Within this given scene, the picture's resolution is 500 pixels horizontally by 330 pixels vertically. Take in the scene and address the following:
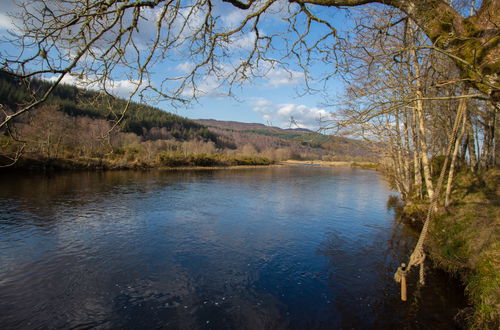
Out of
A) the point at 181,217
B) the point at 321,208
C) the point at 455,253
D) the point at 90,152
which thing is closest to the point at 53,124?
the point at 90,152

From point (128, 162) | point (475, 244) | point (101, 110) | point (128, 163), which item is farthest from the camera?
point (128, 162)

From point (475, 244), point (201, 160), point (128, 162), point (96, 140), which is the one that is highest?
point (96, 140)

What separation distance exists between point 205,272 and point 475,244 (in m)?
6.40

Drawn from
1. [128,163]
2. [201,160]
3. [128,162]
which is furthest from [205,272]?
[201,160]

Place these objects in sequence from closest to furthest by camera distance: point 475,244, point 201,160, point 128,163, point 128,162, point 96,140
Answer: point 475,244, point 96,140, point 128,163, point 128,162, point 201,160

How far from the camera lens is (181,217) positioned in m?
12.9

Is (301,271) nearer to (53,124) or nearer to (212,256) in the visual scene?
(212,256)

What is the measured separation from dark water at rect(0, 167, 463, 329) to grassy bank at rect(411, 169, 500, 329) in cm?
57

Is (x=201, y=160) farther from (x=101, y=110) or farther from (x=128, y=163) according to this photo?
(x=101, y=110)

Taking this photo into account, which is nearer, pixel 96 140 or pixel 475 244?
pixel 475 244

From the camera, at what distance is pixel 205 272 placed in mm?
7270

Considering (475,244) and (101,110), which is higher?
(101,110)

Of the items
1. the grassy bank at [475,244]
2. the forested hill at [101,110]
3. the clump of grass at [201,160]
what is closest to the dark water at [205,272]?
the grassy bank at [475,244]

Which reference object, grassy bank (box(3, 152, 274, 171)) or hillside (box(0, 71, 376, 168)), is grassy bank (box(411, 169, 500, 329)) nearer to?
hillside (box(0, 71, 376, 168))
